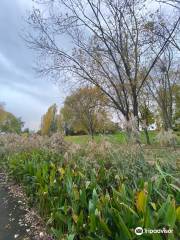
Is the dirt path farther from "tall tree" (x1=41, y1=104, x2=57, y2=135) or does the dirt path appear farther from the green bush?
"tall tree" (x1=41, y1=104, x2=57, y2=135)

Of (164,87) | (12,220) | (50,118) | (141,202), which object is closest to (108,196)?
(141,202)

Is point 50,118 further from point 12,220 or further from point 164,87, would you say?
point 12,220

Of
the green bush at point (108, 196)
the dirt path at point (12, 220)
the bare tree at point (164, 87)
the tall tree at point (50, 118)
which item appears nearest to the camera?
the green bush at point (108, 196)

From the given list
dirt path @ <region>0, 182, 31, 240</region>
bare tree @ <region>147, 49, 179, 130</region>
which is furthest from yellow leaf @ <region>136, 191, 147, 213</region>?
bare tree @ <region>147, 49, 179, 130</region>

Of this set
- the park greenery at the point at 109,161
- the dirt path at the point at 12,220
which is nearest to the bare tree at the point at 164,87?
the park greenery at the point at 109,161

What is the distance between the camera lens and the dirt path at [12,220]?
4.41 metres

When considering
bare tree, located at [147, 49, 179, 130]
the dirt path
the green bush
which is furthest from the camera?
bare tree, located at [147, 49, 179, 130]

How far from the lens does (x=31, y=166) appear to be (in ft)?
21.9

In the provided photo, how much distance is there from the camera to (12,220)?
5098 mm

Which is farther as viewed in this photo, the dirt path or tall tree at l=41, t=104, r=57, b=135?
tall tree at l=41, t=104, r=57, b=135

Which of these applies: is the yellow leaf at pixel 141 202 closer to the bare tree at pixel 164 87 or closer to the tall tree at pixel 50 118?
the bare tree at pixel 164 87

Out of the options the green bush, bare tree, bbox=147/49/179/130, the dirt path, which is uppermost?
bare tree, bbox=147/49/179/130

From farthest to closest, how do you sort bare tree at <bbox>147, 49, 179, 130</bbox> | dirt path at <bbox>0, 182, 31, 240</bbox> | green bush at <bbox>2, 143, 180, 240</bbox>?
bare tree at <bbox>147, 49, 179, 130</bbox> → dirt path at <bbox>0, 182, 31, 240</bbox> → green bush at <bbox>2, 143, 180, 240</bbox>

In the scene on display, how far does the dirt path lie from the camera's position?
441cm
